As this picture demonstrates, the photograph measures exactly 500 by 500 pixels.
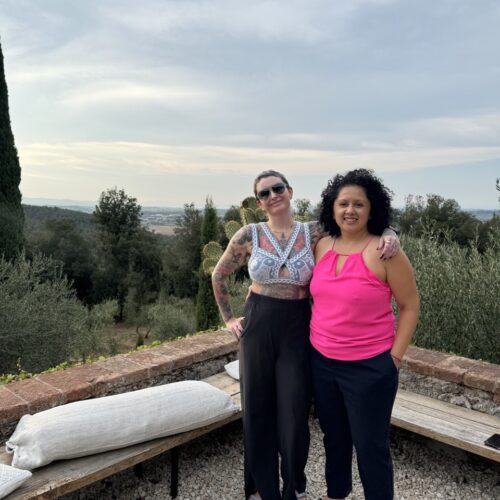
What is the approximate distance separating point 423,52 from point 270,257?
4089 mm

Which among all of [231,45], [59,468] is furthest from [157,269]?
[59,468]

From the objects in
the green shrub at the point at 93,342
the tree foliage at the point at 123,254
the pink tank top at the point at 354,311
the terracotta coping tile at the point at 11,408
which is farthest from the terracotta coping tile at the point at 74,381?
the tree foliage at the point at 123,254

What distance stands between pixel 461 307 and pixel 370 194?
254 centimetres

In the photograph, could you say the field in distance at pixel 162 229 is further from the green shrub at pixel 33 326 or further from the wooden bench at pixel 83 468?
the wooden bench at pixel 83 468

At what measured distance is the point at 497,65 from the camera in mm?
4754

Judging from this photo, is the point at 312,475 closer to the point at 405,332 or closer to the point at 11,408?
the point at 405,332

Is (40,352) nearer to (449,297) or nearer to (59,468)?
(59,468)

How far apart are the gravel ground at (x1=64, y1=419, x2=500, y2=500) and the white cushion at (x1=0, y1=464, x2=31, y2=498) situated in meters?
0.74

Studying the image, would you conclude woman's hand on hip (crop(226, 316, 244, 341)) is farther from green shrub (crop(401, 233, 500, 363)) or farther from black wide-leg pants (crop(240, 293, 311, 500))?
green shrub (crop(401, 233, 500, 363))

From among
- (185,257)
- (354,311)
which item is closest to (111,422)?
(354,311)

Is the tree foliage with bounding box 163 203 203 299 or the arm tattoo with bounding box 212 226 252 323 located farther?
the tree foliage with bounding box 163 203 203 299

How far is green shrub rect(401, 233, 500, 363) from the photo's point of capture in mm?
3785

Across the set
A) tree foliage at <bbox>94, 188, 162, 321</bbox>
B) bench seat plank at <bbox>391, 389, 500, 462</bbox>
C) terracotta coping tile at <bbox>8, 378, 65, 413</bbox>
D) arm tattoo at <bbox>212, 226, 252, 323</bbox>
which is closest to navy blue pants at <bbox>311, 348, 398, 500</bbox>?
arm tattoo at <bbox>212, 226, 252, 323</bbox>

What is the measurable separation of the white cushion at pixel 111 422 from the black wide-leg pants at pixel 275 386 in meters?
0.43
